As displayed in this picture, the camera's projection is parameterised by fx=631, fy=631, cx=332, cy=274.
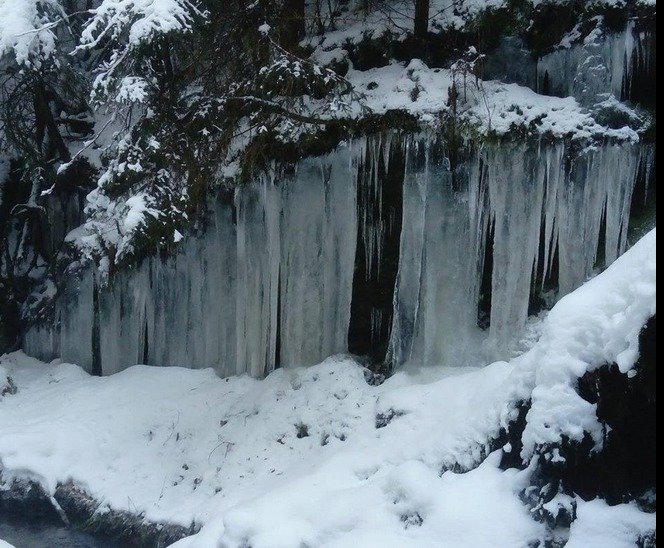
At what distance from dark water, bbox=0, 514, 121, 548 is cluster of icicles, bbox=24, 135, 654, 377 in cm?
241

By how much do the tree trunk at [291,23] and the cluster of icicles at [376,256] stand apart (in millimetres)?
1529

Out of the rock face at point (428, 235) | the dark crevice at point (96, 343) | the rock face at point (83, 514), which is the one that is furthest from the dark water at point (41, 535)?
the dark crevice at point (96, 343)

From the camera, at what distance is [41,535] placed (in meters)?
6.46

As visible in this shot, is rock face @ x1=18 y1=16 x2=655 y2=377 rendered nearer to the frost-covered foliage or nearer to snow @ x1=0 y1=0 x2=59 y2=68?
the frost-covered foliage

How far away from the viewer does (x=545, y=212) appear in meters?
6.14

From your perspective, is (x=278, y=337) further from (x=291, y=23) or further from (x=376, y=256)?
(x=291, y=23)

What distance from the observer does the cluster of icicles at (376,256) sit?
6082 millimetres

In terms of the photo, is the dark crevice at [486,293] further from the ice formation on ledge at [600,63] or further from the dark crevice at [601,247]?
the ice formation on ledge at [600,63]

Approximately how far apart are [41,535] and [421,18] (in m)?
6.90

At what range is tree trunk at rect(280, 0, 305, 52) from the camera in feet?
23.4

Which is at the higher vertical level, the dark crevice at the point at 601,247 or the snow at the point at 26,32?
the snow at the point at 26,32

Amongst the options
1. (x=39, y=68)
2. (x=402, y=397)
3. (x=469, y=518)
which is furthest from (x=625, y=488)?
(x=39, y=68)

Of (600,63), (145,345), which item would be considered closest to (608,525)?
(600,63)

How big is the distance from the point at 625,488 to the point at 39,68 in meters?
7.41
